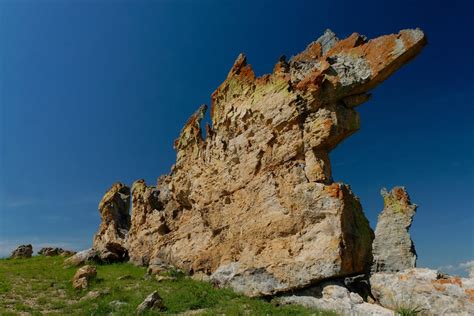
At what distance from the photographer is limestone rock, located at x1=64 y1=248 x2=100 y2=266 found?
1067 inches

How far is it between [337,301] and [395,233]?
21.4 m

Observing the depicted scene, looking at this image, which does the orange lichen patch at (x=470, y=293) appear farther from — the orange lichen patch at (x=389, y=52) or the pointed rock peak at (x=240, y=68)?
the pointed rock peak at (x=240, y=68)

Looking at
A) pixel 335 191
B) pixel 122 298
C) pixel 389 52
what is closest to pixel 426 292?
pixel 335 191

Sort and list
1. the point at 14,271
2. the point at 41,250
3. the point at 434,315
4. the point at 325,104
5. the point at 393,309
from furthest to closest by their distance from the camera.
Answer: the point at 41,250, the point at 14,271, the point at 325,104, the point at 393,309, the point at 434,315

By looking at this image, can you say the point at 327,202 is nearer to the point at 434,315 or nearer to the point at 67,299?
the point at 434,315

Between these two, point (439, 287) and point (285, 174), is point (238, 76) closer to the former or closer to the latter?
point (285, 174)


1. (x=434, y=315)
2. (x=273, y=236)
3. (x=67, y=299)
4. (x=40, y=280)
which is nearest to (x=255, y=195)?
(x=273, y=236)

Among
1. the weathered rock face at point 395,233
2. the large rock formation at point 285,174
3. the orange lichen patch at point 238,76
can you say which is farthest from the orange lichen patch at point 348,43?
the weathered rock face at point 395,233

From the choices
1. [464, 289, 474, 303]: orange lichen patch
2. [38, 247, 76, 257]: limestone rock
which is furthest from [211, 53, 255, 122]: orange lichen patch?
[38, 247, 76, 257]: limestone rock

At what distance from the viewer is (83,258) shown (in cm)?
2752

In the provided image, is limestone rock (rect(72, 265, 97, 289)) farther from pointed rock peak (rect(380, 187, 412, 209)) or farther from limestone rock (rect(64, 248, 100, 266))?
pointed rock peak (rect(380, 187, 412, 209))

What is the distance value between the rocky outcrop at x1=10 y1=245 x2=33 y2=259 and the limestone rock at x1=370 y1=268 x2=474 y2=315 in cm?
3733

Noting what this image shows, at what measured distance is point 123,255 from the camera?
31.1 metres

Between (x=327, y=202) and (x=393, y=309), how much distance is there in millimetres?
4235
